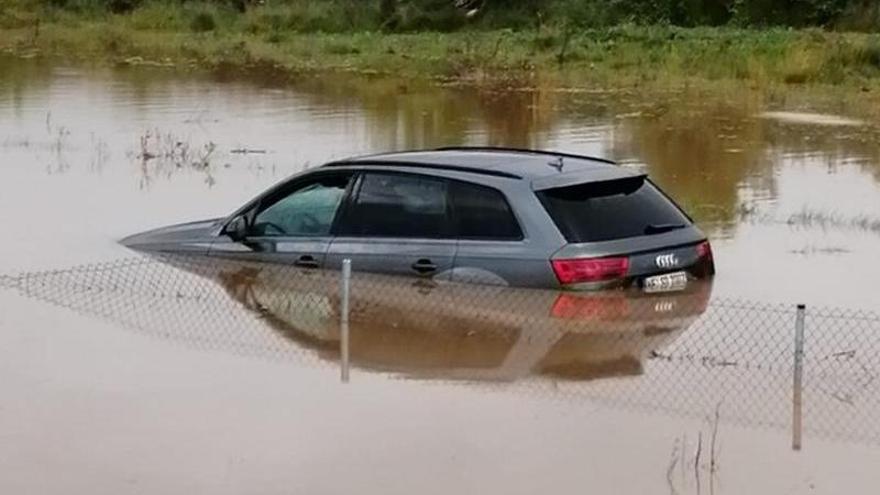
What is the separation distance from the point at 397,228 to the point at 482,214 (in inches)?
32.6

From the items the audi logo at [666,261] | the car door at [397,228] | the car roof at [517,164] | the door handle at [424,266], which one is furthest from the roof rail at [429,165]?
the audi logo at [666,261]

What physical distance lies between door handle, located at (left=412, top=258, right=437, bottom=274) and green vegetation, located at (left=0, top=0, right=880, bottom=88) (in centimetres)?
2288

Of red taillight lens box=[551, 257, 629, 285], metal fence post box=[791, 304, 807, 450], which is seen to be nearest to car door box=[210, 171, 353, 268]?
red taillight lens box=[551, 257, 629, 285]

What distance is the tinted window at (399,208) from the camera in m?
13.2

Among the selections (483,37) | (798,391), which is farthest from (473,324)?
(483,37)

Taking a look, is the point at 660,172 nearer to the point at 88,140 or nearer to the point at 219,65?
the point at 88,140

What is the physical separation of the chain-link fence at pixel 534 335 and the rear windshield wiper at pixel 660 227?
0.47m

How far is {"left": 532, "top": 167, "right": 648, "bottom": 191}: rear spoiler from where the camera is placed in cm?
1278

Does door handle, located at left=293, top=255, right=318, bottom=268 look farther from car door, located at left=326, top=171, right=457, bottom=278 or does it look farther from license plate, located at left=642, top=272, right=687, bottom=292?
license plate, located at left=642, top=272, right=687, bottom=292

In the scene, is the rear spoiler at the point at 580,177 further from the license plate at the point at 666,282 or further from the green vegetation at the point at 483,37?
the green vegetation at the point at 483,37

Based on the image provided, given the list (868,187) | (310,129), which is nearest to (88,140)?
(310,129)

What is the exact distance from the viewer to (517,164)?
13.3 metres

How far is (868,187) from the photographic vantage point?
21125mm

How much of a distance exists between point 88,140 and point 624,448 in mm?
17740
